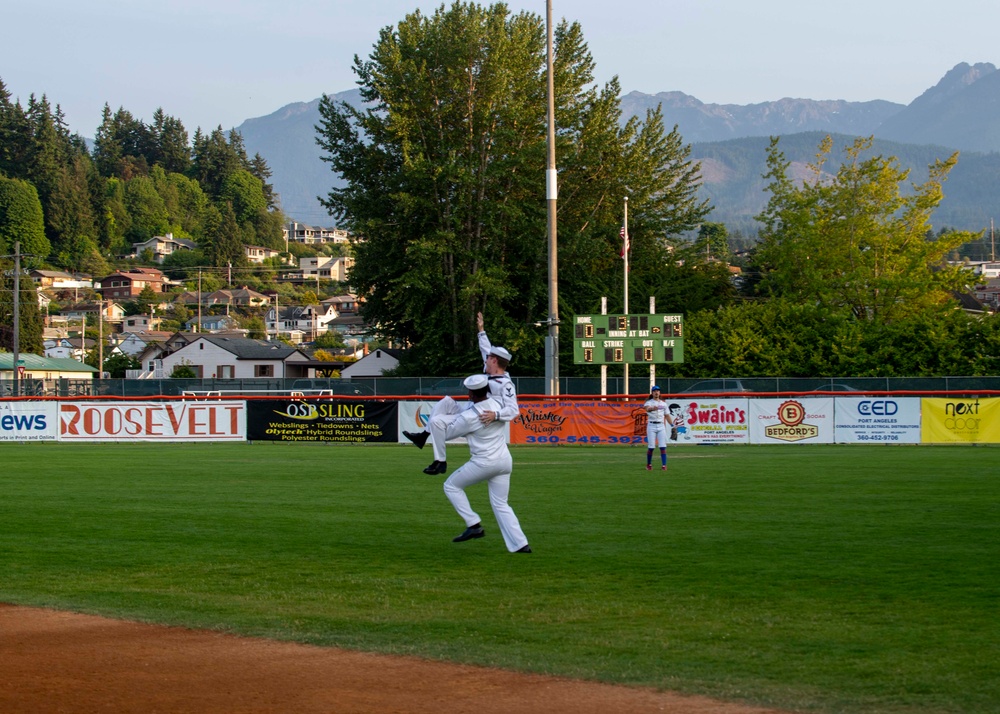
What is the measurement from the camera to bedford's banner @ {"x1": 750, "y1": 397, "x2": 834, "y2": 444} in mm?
32188

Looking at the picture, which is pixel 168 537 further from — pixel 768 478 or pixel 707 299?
pixel 707 299

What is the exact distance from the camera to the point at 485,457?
36.7 ft

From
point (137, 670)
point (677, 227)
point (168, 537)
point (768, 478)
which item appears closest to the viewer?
point (137, 670)

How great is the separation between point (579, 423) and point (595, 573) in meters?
23.0

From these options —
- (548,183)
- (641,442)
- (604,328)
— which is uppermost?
(548,183)

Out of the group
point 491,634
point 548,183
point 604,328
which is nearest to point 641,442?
point 604,328

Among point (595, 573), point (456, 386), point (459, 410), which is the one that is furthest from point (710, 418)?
point (595, 573)

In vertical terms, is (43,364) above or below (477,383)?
below

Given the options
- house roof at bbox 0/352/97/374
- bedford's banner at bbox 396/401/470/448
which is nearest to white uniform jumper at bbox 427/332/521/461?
bedford's banner at bbox 396/401/470/448

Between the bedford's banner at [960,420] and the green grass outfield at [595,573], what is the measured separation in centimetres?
1128

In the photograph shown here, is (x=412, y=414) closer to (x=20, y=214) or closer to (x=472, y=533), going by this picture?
(x=472, y=533)

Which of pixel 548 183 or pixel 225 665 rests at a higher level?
pixel 548 183

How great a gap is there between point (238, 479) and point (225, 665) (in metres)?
14.2

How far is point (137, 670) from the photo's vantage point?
7359 millimetres
